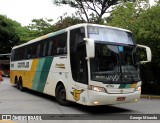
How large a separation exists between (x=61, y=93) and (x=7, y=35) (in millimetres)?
38424

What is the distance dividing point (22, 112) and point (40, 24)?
109 ft

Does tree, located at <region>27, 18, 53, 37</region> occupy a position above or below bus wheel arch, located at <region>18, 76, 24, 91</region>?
above

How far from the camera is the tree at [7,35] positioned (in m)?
49.9

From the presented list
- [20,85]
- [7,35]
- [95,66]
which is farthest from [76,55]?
[7,35]

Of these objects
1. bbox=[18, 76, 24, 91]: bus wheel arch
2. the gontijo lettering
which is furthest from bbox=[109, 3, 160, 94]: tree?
bbox=[18, 76, 24, 91]: bus wheel arch

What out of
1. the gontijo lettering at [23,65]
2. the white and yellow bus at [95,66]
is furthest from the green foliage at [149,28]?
the gontijo lettering at [23,65]

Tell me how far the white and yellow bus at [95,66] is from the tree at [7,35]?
37148 mm

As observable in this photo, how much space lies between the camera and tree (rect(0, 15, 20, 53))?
49903 millimetres

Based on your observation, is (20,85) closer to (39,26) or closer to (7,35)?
(39,26)

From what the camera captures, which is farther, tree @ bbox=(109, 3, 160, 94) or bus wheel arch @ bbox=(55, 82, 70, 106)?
tree @ bbox=(109, 3, 160, 94)

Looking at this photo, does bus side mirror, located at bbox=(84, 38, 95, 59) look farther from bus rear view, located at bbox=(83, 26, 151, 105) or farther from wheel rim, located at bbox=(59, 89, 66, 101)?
wheel rim, located at bbox=(59, 89, 66, 101)

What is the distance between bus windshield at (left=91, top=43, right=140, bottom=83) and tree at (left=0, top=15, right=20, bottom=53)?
40170 mm

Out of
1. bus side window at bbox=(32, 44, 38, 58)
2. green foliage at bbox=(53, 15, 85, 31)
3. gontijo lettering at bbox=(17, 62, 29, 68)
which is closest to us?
bus side window at bbox=(32, 44, 38, 58)

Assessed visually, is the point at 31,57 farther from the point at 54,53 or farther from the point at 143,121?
the point at 143,121
